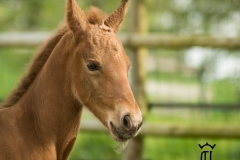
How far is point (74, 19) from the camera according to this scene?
380 centimetres

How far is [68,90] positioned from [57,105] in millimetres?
131

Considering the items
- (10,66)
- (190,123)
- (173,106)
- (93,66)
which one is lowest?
(93,66)

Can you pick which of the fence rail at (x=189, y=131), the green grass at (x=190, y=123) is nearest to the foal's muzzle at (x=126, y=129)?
the fence rail at (x=189, y=131)

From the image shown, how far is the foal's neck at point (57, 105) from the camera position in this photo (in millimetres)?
3863

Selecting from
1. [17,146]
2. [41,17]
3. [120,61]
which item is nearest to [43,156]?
[17,146]

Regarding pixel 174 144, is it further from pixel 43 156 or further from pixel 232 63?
pixel 43 156

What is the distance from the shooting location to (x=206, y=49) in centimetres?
624

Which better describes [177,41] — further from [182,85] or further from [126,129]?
[126,129]

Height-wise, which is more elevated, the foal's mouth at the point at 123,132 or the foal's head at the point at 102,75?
the foal's head at the point at 102,75

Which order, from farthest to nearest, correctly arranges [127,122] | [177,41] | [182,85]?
[182,85] → [177,41] → [127,122]

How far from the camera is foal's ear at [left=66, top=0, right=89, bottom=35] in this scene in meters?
3.79

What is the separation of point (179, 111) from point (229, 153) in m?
0.72

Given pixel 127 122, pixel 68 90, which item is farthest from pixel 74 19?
pixel 127 122

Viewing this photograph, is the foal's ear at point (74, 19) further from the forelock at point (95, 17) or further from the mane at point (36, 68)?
the mane at point (36, 68)
